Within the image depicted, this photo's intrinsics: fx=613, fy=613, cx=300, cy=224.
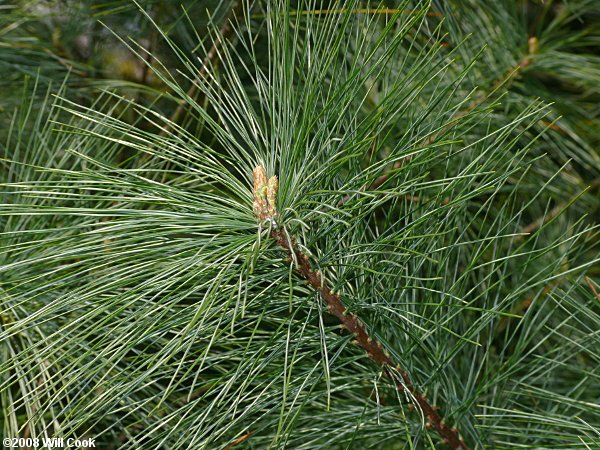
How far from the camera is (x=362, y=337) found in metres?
0.53

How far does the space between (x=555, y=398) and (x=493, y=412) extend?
0.34 ft

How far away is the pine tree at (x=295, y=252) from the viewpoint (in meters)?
0.44

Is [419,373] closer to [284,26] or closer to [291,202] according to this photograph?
[291,202]

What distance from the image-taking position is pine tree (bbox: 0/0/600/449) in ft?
1.45

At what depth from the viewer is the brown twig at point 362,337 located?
18.8 inches

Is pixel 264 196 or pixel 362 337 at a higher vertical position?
pixel 264 196

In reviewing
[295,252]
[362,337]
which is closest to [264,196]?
[295,252]

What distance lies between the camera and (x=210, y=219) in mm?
451

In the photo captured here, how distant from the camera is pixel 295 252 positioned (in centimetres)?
48

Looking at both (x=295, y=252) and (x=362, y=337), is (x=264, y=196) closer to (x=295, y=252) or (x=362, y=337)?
(x=295, y=252)

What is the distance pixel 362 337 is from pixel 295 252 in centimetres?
11

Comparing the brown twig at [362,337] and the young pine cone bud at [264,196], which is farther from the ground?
the young pine cone bud at [264,196]

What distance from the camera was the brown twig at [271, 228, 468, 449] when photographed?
1.57 ft

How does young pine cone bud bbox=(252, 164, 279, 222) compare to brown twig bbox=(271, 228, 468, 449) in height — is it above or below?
above
